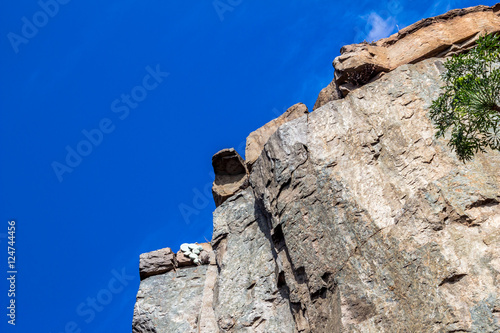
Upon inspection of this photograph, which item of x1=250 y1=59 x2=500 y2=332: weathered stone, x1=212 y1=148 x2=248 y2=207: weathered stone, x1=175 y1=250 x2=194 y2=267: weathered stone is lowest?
x1=250 y1=59 x2=500 y2=332: weathered stone

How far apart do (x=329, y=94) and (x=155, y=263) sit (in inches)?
519

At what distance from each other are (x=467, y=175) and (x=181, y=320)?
15.0 meters

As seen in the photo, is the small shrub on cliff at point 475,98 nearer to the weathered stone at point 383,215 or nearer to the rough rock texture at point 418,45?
the weathered stone at point 383,215

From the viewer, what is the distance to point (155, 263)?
30703 millimetres

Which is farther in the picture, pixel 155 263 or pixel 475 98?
pixel 155 263

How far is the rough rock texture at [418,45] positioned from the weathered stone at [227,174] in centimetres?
793

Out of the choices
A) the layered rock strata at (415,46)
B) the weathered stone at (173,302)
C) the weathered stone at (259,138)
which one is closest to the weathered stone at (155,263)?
the weathered stone at (173,302)

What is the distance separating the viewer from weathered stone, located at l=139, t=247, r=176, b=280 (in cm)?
3048

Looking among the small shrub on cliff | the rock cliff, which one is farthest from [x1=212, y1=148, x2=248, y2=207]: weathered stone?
the small shrub on cliff

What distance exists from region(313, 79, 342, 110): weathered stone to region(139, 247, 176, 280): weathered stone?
11.6 meters

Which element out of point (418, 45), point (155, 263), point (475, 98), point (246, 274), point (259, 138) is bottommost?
point (246, 274)

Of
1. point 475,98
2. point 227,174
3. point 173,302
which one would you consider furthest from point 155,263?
point 475,98

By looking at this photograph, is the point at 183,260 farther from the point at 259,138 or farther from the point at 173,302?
the point at 259,138

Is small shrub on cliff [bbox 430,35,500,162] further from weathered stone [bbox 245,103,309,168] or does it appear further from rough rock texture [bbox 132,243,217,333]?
rough rock texture [bbox 132,243,217,333]
